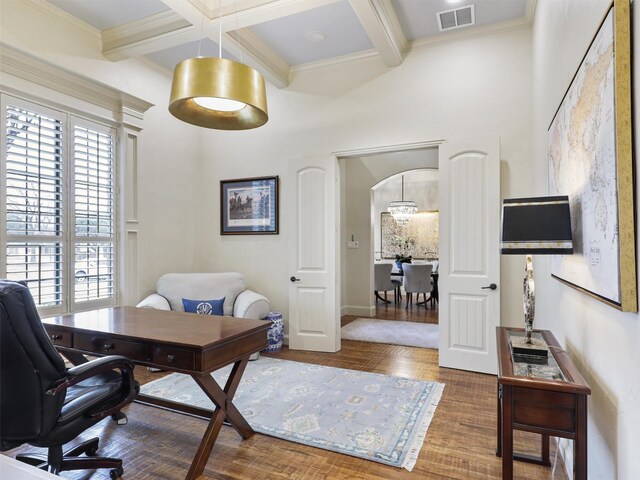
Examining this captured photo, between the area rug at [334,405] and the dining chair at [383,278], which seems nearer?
the area rug at [334,405]

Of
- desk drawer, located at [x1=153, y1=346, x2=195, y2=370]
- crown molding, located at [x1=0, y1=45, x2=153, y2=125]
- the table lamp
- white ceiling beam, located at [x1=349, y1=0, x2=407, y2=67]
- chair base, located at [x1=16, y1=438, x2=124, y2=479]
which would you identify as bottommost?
chair base, located at [x1=16, y1=438, x2=124, y2=479]

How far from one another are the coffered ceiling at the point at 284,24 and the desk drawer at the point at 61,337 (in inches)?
101

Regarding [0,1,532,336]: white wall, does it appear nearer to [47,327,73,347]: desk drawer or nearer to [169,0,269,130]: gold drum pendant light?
[47,327,73,347]: desk drawer

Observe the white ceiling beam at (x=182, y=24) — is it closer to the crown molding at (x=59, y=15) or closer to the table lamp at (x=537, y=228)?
the crown molding at (x=59, y=15)

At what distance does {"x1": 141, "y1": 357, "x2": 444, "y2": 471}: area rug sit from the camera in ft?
7.80

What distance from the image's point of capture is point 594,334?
1.53 m

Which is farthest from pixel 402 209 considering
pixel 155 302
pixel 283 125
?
pixel 155 302

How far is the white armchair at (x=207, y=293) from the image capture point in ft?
13.8

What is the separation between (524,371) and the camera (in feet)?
5.16

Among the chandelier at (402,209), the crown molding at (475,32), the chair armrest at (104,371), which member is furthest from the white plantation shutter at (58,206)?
the chandelier at (402,209)

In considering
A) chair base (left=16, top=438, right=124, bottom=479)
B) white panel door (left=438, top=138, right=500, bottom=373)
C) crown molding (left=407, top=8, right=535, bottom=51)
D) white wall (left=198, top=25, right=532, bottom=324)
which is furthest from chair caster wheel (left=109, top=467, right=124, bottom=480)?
crown molding (left=407, top=8, right=535, bottom=51)

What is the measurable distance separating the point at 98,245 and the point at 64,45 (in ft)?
6.31

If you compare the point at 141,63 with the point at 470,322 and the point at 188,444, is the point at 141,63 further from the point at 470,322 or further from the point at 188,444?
the point at 470,322

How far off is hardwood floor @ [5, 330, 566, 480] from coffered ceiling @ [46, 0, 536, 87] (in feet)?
10.5
